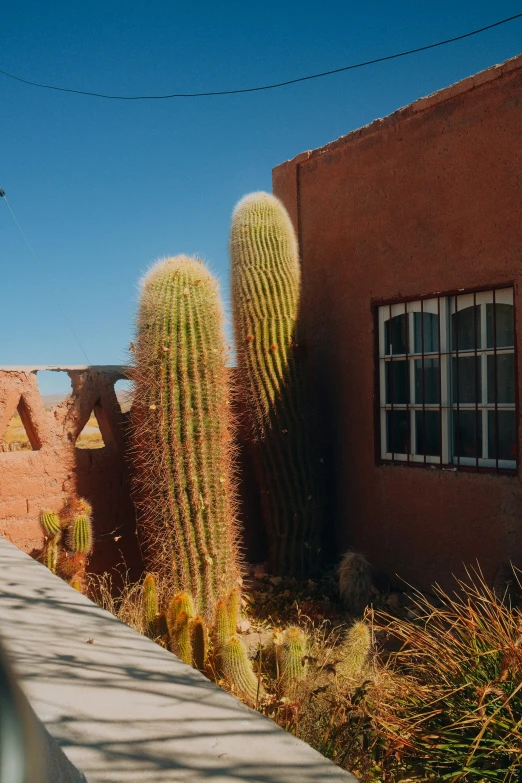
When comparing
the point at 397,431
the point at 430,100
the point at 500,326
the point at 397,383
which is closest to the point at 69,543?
the point at 397,431

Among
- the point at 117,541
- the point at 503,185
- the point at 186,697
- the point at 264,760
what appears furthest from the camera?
the point at 117,541

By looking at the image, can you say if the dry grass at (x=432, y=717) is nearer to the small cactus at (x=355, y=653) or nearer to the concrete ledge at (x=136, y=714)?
the small cactus at (x=355, y=653)

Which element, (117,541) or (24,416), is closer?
(24,416)

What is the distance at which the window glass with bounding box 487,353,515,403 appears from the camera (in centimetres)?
626

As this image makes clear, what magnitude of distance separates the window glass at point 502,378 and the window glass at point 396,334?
97 centimetres

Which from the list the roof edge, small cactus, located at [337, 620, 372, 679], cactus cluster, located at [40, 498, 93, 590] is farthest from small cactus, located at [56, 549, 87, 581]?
the roof edge

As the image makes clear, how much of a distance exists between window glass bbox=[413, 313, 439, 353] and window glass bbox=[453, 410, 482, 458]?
658mm

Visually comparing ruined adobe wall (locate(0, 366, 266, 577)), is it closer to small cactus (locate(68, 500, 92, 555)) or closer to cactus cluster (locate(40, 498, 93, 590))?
cactus cluster (locate(40, 498, 93, 590))

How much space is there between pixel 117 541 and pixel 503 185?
184 inches

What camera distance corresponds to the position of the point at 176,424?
6176 millimetres

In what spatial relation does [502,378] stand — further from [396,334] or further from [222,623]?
[222,623]

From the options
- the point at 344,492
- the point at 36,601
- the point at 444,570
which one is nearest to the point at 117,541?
the point at 344,492

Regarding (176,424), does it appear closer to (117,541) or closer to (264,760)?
(117,541)

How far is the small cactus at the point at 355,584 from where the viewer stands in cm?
675
